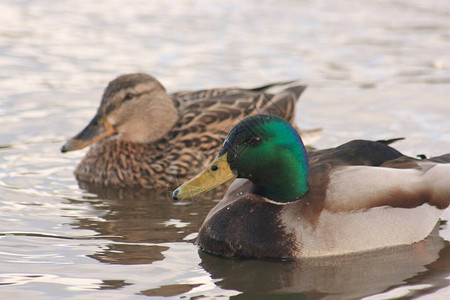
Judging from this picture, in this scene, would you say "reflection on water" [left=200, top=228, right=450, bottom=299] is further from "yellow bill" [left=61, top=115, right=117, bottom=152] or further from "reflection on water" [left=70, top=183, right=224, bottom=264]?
"yellow bill" [left=61, top=115, right=117, bottom=152]

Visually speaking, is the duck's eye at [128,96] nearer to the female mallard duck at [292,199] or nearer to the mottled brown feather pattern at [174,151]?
the mottled brown feather pattern at [174,151]

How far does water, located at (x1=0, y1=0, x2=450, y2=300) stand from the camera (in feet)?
21.4

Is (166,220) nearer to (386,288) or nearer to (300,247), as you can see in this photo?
(300,247)

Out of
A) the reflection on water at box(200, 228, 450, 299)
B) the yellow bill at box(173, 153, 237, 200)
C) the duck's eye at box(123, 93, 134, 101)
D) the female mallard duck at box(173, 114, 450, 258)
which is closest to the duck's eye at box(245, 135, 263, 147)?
A: the female mallard duck at box(173, 114, 450, 258)

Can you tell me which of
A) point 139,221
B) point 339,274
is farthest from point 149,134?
point 339,274

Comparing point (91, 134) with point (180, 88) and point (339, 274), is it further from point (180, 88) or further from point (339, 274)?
point (339, 274)

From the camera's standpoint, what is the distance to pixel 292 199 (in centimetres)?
683

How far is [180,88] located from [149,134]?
244 cm

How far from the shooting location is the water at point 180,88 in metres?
6.53

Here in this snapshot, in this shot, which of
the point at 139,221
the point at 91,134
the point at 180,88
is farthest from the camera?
the point at 180,88

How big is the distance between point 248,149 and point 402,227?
137 cm

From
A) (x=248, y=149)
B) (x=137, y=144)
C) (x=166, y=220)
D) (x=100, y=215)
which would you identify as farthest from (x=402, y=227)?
(x=137, y=144)

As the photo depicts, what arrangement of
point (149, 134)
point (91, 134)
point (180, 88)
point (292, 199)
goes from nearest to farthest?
point (292, 199), point (91, 134), point (149, 134), point (180, 88)

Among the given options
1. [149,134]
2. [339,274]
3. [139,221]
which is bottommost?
[339,274]
